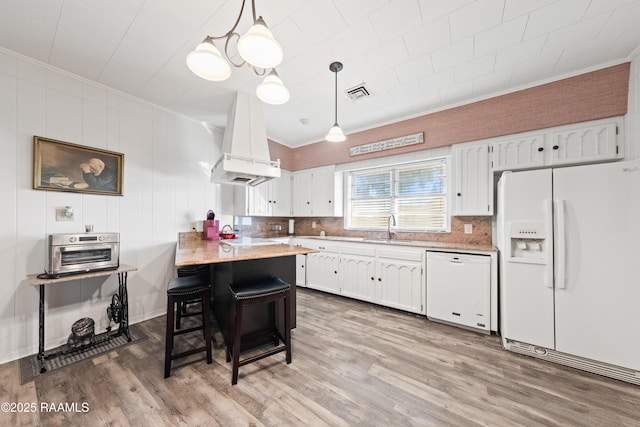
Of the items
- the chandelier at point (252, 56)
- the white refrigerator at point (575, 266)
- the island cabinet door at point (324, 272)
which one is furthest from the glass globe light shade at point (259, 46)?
the island cabinet door at point (324, 272)

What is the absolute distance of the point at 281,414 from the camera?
1529 mm

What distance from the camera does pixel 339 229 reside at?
14.6ft

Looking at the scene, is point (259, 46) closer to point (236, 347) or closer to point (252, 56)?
point (252, 56)

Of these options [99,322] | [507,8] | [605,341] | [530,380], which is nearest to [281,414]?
[530,380]

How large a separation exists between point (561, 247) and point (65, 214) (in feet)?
15.6

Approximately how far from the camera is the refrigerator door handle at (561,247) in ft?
6.73

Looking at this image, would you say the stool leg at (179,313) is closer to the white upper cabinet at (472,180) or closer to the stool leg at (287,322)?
the stool leg at (287,322)

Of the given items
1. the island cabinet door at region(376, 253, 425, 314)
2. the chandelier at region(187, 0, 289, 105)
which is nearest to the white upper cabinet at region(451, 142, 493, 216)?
the island cabinet door at region(376, 253, 425, 314)

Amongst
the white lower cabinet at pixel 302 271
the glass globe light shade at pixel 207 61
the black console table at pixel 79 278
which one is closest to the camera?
the glass globe light shade at pixel 207 61

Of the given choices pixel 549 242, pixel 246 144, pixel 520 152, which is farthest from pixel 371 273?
pixel 246 144

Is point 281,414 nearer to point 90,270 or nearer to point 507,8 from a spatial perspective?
point 90,270

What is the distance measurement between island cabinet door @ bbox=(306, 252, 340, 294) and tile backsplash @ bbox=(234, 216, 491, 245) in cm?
69

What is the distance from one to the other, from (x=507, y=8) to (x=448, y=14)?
1.37ft

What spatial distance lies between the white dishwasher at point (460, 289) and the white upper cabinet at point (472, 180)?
2.16 feet
